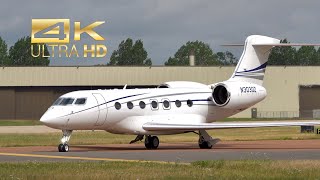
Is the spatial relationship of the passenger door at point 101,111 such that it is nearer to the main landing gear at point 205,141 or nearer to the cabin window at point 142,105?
the cabin window at point 142,105

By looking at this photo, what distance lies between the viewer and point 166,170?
2423 centimetres

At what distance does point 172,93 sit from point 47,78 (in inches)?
1819

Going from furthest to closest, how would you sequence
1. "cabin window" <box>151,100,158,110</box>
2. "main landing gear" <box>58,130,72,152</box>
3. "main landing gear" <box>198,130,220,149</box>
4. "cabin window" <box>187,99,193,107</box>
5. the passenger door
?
"cabin window" <box>187,99,193,107</box>, "main landing gear" <box>198,130,220,149</box>, "cabin window" <box>151,100,158,110</box>, the passenger door, "main landing gear" <box>58,130,72,152</box>

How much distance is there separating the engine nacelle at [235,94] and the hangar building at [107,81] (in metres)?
43.8

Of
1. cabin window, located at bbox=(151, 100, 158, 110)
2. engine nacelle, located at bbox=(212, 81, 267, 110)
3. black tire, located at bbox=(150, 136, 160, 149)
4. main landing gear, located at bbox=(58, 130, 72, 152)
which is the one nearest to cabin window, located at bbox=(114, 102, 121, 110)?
cabin window, located at bbox=(151, 100, 158, 110)

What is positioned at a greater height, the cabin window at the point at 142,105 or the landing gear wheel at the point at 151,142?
the cabin window at the point at 142,105

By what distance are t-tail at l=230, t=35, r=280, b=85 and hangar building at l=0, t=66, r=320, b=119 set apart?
4297cm

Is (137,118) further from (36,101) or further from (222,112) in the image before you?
(36,101)

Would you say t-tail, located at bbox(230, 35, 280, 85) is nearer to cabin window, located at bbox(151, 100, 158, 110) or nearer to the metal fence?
cabin window, located at bbox(151, 100, 158, 110)

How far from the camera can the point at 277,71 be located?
91.6 m

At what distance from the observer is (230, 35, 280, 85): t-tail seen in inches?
1697

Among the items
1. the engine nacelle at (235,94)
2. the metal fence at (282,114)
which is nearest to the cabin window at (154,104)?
the engine nacelle at (235,94)

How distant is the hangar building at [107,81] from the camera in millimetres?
85562

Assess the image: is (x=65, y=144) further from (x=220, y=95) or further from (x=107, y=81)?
(x=107, y=81)
